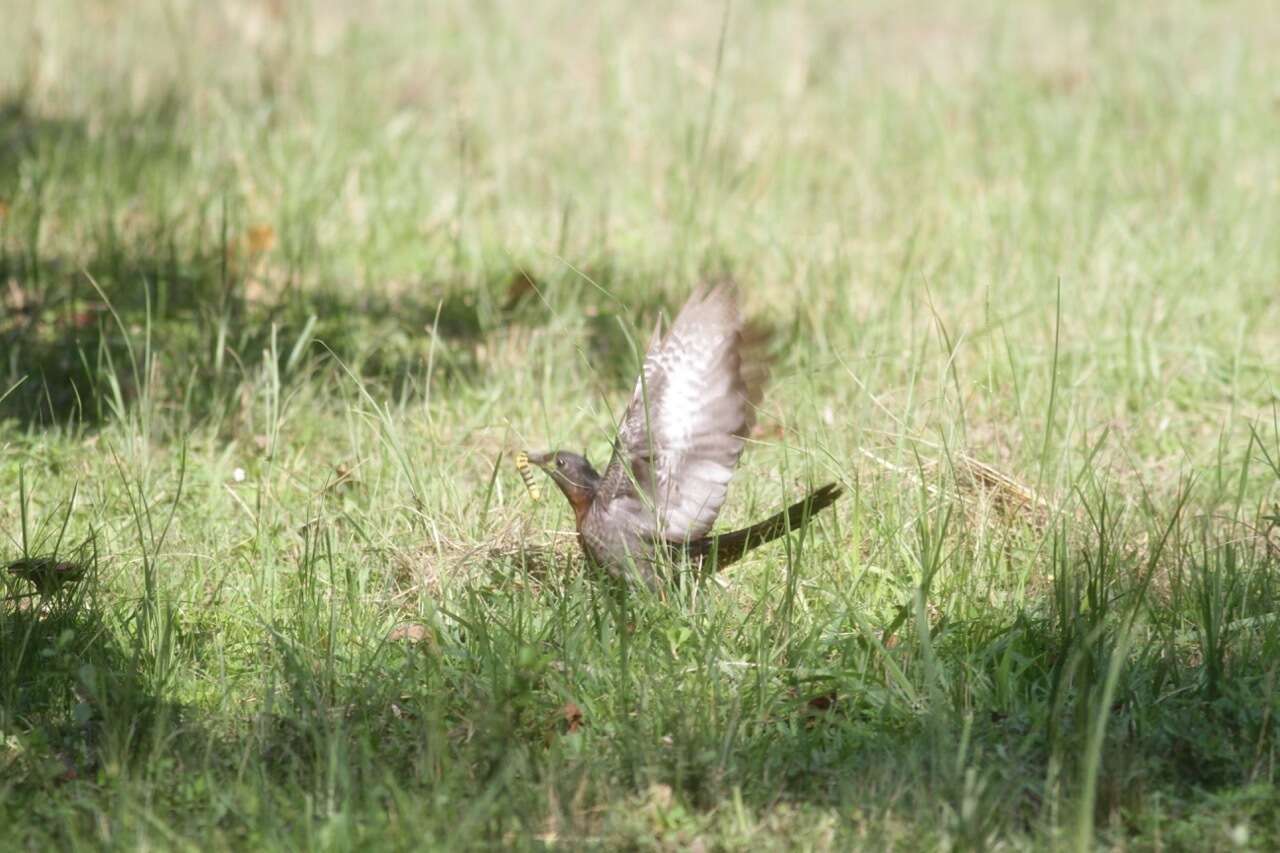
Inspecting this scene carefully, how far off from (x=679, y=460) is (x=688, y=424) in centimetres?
9

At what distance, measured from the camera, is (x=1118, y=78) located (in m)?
7.65

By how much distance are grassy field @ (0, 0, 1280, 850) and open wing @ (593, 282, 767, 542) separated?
20cm

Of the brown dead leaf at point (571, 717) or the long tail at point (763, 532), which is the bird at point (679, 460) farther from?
the brown dead leaf at point (571, 717)

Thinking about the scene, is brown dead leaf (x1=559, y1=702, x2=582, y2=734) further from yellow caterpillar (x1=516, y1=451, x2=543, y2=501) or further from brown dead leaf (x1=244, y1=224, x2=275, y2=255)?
brown dead leaf (x1=244, y1=224, x2=275, y2=255)

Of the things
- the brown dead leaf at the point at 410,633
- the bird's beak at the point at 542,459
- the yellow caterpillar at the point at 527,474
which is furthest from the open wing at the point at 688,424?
the brown dead leaf at the point at 410,633

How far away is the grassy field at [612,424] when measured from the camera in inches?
114

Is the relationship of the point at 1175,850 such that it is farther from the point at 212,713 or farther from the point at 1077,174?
the point at 1077,174

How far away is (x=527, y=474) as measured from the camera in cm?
383

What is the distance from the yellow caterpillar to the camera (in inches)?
147

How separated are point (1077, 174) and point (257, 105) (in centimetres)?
355

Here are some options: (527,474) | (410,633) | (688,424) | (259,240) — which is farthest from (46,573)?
(259,240)

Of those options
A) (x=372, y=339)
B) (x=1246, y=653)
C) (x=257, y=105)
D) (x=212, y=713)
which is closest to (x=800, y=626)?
(x=1246, y=653)

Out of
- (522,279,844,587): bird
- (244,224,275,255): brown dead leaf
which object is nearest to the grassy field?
(244,224,275,255): brown dead leaf

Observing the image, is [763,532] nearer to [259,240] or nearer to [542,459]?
[542,459]
